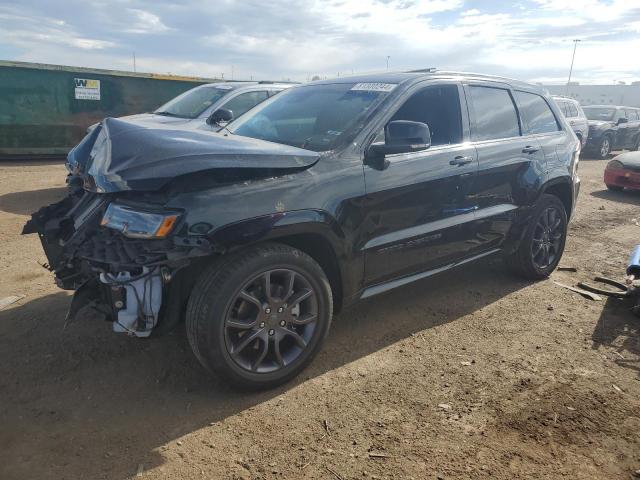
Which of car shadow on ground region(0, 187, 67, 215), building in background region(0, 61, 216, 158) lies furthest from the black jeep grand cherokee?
building in background region(0, 61, 216, 158)

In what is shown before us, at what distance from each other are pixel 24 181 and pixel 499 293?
8.28m

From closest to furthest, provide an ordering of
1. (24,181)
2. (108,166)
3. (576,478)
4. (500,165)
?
(576,478) < (108,166) < (500,165) < (24,181)

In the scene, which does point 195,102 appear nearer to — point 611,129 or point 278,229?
point 278,229

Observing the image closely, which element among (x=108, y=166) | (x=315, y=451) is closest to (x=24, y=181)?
(x=108, y=166)

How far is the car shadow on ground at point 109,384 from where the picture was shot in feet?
8.03

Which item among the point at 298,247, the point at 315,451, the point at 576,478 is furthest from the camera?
the point at 298,247

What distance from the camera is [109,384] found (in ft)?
9.88

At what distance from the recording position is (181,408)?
2.81 metres

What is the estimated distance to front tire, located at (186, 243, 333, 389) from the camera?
8.71 feet

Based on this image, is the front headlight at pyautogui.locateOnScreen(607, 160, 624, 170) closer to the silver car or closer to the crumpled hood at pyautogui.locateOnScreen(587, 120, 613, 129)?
the silver car

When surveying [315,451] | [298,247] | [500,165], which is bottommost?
[315,451]

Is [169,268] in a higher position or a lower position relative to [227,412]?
higher

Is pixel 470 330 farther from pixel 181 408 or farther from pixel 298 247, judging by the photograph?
pixel 181 408

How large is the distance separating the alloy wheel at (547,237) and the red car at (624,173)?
6.02 meters
